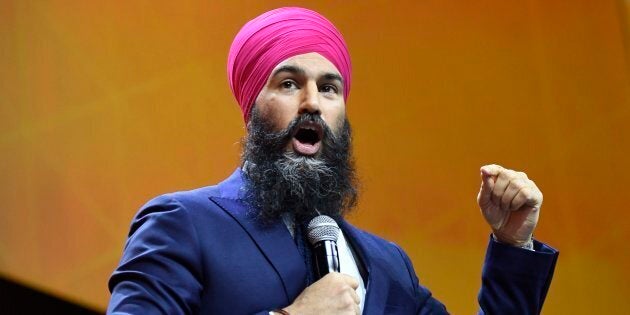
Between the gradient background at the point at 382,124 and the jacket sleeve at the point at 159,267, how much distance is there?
123cm

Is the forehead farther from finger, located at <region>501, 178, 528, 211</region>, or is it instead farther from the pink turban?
finger, located at <region>501, 178, 528, 211</region>

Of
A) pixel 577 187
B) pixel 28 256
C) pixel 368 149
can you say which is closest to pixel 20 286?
pixel 28 256

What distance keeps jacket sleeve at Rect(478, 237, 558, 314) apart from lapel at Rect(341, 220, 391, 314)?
0.72 feet

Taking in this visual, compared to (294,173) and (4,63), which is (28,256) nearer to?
(4,63)

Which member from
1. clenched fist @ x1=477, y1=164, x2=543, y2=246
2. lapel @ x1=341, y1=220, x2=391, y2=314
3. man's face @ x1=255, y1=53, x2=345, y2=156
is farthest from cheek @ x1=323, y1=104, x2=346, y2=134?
clenched fist @ x1=477, y1=164, x2=543, y2=246

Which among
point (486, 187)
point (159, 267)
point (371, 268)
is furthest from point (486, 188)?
point (159, 267)

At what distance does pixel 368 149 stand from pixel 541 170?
1.90 feet

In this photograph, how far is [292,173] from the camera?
6.46 feet

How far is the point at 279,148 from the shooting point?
6.51 ft

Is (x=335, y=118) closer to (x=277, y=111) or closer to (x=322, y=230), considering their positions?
(x=277, y=111)

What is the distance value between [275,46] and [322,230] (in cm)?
Answer: 45

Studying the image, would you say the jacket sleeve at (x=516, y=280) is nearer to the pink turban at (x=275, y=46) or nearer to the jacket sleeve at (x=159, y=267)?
the pink turban at (x=275, y=46)

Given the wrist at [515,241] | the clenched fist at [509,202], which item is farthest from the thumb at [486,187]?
the wrist at [515,241]

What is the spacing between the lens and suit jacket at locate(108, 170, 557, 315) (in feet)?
5.37
